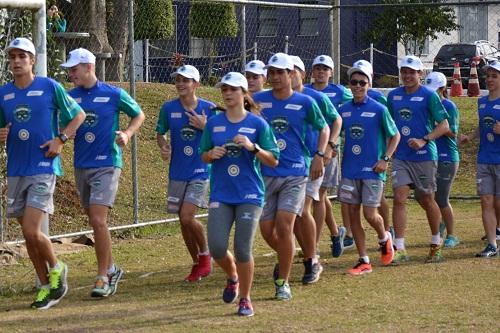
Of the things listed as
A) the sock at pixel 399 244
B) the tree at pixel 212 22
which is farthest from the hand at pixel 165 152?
the tree at pixel 212 22

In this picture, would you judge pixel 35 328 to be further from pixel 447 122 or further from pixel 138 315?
pixel 447 122

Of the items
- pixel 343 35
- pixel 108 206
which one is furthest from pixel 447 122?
pixel 343 35

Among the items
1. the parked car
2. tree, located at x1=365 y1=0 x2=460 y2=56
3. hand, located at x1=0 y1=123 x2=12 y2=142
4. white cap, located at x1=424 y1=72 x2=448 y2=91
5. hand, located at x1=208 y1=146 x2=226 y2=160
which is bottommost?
hand, located at x1=208 y1=146 x2=226 y2=160

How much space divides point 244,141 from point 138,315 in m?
1.65

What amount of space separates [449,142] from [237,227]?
4.72 meters

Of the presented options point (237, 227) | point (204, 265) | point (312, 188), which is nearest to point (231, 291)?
point (237, 227)

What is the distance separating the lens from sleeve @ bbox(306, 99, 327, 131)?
403 inches

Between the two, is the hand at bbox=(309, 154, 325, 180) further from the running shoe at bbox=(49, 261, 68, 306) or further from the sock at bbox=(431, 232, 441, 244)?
the running shoe at bbox=(49, 261, 68, 306)

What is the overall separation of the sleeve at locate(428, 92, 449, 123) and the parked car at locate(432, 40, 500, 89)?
1923 centimetres

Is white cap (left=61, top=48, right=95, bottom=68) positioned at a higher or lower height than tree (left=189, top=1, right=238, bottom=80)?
lower

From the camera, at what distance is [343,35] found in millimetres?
35406

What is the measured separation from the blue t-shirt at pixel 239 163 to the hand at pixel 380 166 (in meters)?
2.51

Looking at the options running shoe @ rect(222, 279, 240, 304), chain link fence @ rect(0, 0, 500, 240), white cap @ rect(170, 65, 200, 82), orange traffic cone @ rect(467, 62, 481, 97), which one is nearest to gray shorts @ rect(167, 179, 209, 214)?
white cap @ rect(170, 65, 200, 82)

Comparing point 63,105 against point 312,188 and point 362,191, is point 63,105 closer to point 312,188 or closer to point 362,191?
point 312,188
